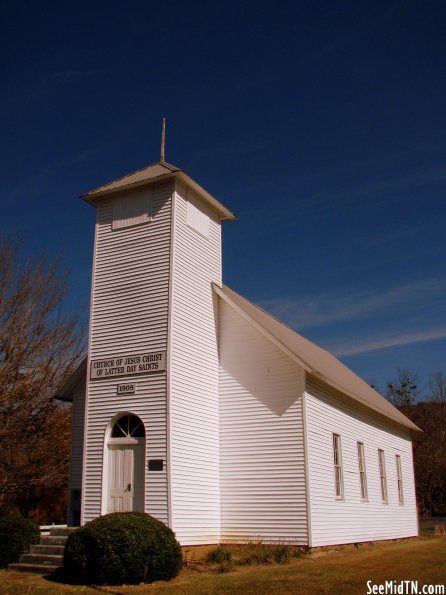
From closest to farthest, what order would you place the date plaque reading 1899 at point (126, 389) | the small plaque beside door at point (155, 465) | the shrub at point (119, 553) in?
the shrub at point (119, 553) < the small plaque beside door at point (155, 465) < the date plaque reading 1899 at point (126, 389)

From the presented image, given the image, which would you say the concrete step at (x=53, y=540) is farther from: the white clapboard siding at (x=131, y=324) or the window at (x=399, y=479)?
the window at (x=399, y=479)

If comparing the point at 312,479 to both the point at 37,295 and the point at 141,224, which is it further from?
the point at 37,295

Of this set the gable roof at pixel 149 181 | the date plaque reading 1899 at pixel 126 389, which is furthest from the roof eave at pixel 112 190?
the date plaque reading 1899 at pixel 126 389

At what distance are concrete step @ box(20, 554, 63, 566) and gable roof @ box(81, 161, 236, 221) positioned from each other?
9872 millimetres

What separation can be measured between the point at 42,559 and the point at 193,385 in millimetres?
5504

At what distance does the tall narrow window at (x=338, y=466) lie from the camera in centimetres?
1858

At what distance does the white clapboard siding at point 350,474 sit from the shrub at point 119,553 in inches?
190

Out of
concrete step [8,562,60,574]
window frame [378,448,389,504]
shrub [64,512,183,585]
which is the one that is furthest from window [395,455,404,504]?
concrete step [8,562,60,574]

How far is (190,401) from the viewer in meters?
16.6

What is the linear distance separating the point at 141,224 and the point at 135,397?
4.95 metres

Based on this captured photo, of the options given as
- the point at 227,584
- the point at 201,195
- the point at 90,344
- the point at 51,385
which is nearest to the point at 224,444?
the point at 90,344

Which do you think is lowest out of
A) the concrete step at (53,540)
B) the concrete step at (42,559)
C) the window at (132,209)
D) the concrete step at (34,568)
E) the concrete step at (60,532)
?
the concrete step at (34,568)

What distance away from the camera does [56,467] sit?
25016 millimetres

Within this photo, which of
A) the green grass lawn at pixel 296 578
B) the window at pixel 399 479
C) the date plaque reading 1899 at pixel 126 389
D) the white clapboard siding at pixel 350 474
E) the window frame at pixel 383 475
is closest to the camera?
the green grass lawn at pixel 296 578
